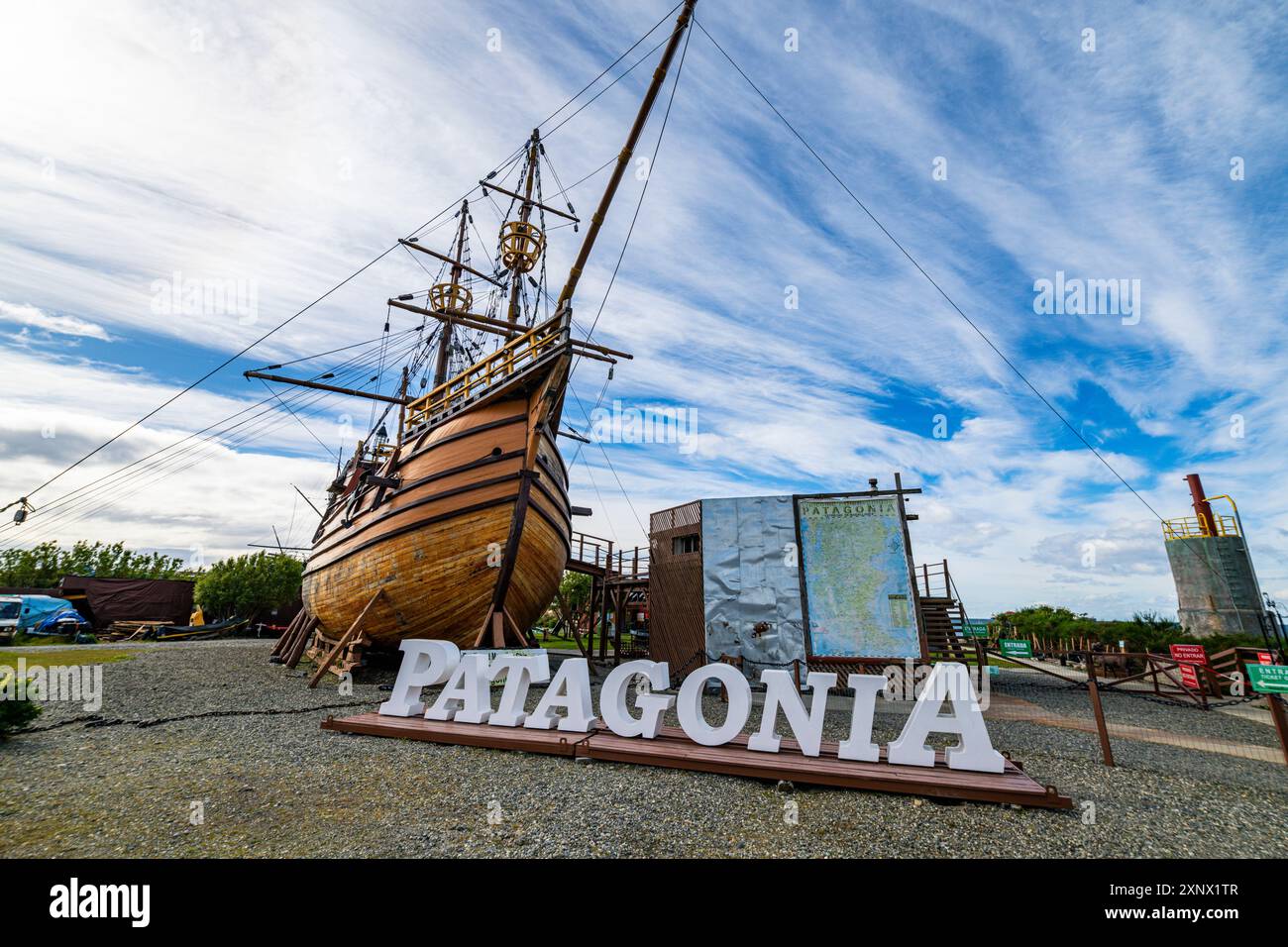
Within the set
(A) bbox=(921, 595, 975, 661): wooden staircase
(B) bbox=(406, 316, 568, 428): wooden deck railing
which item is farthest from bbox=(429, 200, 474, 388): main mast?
(A) bbox=(921, 595, 975, 661): wooden staircase

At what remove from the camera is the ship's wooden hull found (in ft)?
Result: 38.5

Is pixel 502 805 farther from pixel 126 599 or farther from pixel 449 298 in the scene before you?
pixel 126 599

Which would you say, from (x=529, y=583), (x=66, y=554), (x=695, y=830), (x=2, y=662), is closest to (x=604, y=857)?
(x=695, y=830)

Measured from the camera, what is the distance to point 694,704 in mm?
6777

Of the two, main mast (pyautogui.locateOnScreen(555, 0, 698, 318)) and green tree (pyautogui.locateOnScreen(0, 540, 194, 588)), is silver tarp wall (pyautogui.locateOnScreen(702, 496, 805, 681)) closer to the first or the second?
main mast (pyautogui.locateOnScreen(555, 0, 698, 318))

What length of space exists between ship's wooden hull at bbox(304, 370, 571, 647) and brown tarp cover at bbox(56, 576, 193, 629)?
3019cm

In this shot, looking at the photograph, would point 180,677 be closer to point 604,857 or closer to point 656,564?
point 656,564

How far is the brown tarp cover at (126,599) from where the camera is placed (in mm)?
31906

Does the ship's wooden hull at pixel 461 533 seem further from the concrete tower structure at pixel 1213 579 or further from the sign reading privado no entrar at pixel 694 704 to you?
the concrete tower structure at pixel 1213 579

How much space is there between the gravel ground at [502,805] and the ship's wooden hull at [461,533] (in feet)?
13.5

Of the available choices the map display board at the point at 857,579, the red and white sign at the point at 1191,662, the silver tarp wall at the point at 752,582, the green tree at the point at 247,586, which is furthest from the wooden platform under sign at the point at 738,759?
the green tree at the point at 247,586
